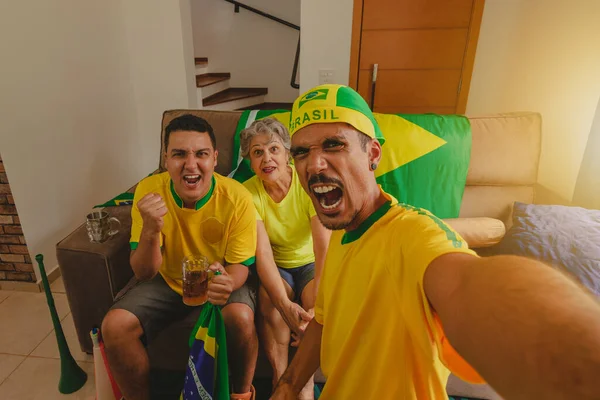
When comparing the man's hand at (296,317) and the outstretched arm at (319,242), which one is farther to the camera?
the outstretched arm at (319,242)

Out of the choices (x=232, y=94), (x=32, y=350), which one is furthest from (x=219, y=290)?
(x=232, y=94)

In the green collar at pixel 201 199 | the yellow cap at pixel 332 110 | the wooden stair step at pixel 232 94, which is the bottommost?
the green collar at pixel 201 199

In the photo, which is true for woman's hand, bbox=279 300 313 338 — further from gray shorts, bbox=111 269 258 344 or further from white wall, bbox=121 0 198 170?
white wall, bbox=121 0 198 170

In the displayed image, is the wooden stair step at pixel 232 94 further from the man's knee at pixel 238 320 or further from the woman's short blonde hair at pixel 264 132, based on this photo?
the man's knee at pixel 238 320

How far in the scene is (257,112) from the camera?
1.91 metres

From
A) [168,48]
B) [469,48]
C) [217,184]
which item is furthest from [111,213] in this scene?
[469,48]

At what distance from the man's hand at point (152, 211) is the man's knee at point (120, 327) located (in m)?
0.31

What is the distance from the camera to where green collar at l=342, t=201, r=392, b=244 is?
74cm

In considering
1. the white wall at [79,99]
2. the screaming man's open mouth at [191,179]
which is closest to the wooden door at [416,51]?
the white wall at [79,99]

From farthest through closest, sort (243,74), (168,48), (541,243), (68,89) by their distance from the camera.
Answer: (243,74) → (168,48) → (68,89) → (541,243)

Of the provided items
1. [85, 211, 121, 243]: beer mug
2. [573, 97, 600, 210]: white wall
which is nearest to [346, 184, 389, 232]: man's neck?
[85, 211, 121, 243]: beer mug

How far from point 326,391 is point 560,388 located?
0.59 m

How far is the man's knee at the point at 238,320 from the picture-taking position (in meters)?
1.28

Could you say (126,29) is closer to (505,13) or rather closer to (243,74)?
(243,74)
